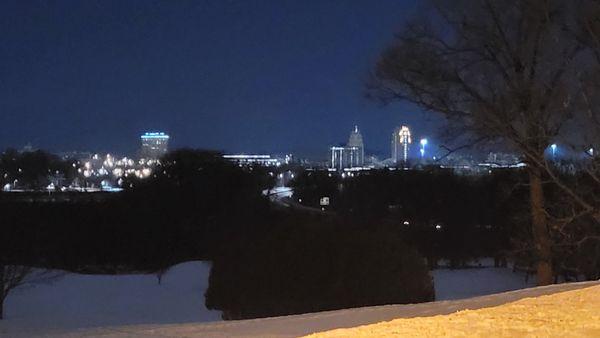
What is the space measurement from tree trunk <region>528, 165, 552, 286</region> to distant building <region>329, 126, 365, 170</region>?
91.0 metres

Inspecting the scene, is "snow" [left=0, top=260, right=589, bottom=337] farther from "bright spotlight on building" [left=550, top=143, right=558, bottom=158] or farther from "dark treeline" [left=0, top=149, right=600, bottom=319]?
"bright spotlight on building" [left=550, top=143, right=558, bottom=158]

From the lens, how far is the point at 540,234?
810 inches

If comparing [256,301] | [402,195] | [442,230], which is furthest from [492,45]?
[402,195]

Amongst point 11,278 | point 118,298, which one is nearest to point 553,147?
point 11,278

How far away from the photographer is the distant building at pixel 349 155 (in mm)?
114925

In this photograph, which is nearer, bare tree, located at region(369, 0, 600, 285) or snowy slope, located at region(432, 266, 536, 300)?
bare tree, located at region(369, 0, 600, 285)

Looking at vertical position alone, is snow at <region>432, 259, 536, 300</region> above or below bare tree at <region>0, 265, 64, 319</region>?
below

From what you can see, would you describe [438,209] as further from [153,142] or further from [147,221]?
[153,142]

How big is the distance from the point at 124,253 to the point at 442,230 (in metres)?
19.6

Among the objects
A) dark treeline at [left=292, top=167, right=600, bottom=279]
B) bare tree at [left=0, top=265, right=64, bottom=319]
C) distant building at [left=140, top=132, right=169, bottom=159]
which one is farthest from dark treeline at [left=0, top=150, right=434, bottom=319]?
distant building at [left=140, top=132, right=169, bottom=159]

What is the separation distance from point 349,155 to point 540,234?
98068 mm

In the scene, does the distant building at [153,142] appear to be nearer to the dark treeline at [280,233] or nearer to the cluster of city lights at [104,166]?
the cluster of city lights at [104,166]

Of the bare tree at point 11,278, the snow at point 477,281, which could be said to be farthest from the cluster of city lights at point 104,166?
the bare tree at point 11,278

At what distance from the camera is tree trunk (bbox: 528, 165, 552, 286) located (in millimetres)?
20375
